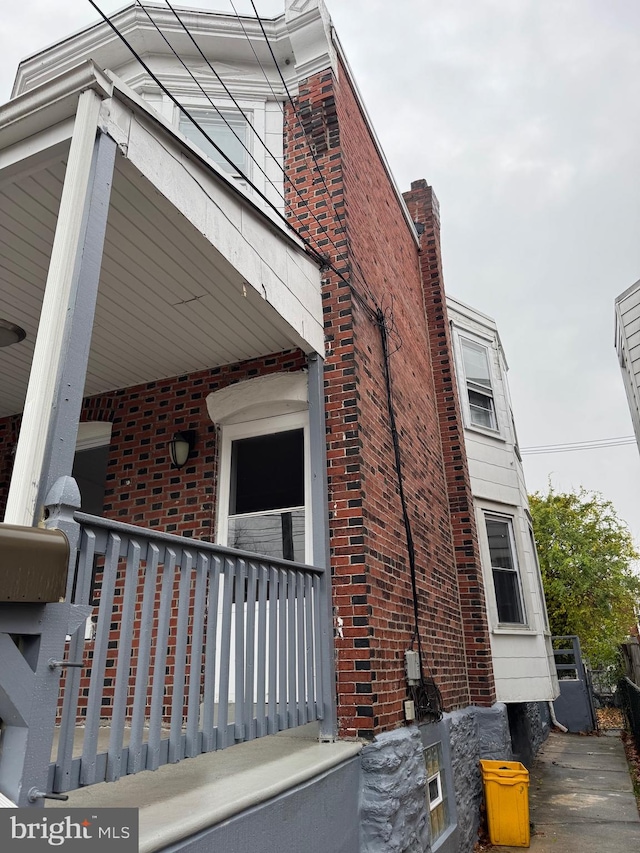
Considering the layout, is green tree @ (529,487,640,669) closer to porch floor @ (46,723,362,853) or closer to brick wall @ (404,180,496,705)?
brick wall @ (404,180,496,705)

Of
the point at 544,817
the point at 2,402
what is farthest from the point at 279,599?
the point at 544,817

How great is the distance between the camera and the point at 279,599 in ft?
11.1

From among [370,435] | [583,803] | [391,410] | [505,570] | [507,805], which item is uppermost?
[391,410]

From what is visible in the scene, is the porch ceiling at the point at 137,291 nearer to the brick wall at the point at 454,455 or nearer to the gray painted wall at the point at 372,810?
the gray painted wall at the point at 372,810

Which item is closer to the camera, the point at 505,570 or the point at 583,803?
the point at 583,803

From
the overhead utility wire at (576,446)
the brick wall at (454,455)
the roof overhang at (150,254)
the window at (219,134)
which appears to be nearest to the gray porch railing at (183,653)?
the roof overhang at (150,254)

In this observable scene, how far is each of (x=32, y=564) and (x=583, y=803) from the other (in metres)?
7.37

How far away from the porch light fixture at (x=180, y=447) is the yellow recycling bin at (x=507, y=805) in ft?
14.3

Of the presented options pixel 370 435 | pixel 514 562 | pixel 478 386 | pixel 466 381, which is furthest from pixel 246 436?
pixel 478 386

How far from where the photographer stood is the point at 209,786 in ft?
8.63

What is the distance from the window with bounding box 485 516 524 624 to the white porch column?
6552mm

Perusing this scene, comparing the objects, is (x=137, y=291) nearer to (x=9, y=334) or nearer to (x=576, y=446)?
(x=9, y=334)

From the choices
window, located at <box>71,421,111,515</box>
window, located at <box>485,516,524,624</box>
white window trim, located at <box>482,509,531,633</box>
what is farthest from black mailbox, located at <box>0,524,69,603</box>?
window, located at <box>485,516,524,624</box>

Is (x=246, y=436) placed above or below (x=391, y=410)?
below
